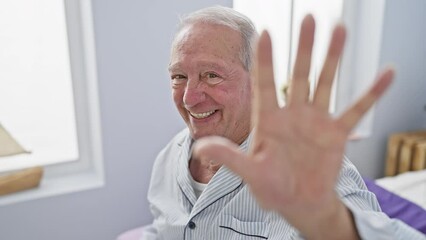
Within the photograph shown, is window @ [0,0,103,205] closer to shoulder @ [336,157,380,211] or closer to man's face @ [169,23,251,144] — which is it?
man's face @ [169,23,251,144]

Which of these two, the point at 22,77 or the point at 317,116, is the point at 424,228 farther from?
the point at 22,77

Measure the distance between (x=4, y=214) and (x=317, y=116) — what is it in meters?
1.52

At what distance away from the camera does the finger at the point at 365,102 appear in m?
0.45

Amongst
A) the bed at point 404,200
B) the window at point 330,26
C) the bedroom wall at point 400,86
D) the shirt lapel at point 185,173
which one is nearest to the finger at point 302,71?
the shirt lapel at point 185,173

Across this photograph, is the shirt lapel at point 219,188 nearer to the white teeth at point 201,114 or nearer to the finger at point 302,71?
the white teeth at point 201,114

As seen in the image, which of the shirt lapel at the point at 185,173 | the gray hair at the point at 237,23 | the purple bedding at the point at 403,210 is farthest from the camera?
the purple bedding at the point at 403,210

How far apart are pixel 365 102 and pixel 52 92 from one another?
1555mm

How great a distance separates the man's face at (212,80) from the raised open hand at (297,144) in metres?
0.38

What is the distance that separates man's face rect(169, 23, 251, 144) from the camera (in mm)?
841

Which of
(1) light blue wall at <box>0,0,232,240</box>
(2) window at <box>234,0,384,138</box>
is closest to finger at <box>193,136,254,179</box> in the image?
(1) light blue wall at <box>0,0,232,240</box>

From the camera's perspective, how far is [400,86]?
2.41 m

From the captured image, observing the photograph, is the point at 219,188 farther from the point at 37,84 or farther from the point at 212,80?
the point at 37,84

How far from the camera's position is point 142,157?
172 centimetres

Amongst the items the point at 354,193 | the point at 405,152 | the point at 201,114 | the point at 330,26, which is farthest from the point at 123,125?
the point at 405,152
